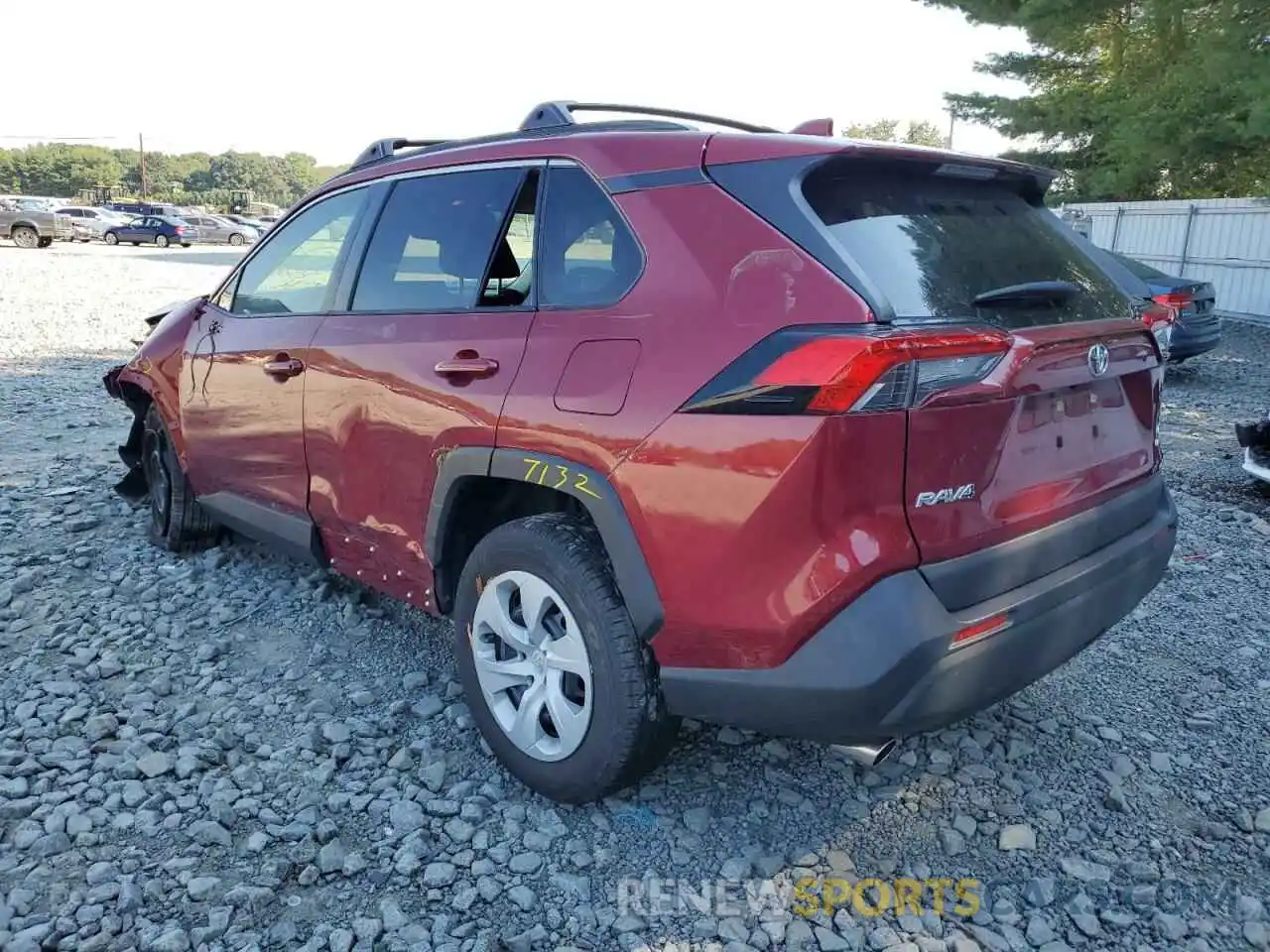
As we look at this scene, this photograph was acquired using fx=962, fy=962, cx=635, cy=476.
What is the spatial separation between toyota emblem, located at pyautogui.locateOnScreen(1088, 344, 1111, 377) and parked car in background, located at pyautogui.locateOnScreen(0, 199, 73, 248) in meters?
38.9

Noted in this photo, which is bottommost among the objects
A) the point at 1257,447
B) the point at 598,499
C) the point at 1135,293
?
the point at 1257,447

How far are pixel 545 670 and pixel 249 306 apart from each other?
2.30 metres

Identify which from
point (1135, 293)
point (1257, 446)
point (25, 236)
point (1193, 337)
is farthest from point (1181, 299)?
point (25, 236)

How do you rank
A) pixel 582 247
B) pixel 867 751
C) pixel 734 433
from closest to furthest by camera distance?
pixel 734 433 → pixel 867 751 → pixel 582 247

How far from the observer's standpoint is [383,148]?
3785 millimetres

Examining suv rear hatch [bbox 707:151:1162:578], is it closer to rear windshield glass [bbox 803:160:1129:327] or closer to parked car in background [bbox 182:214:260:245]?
rear windshield glass [bbox 803:160:1129:327]

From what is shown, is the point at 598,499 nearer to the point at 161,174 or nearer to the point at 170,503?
the point at 170,503

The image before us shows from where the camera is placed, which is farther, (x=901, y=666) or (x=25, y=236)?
(x=25, y=236)

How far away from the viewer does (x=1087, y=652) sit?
12.4 ft

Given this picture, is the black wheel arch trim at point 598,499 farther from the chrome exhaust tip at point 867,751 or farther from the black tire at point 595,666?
the chrome exhaust tip at point 867,751

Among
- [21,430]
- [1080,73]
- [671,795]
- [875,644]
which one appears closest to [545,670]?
[671,795]

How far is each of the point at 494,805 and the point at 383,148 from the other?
8.27ft

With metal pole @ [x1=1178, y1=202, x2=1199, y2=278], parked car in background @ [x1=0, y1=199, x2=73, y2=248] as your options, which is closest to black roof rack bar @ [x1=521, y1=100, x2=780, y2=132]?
metal pole @ [x1=1178, y1=202, x2=1199, y2=278]

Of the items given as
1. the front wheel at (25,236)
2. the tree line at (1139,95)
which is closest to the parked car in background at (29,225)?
the front wheel at (25,236)
